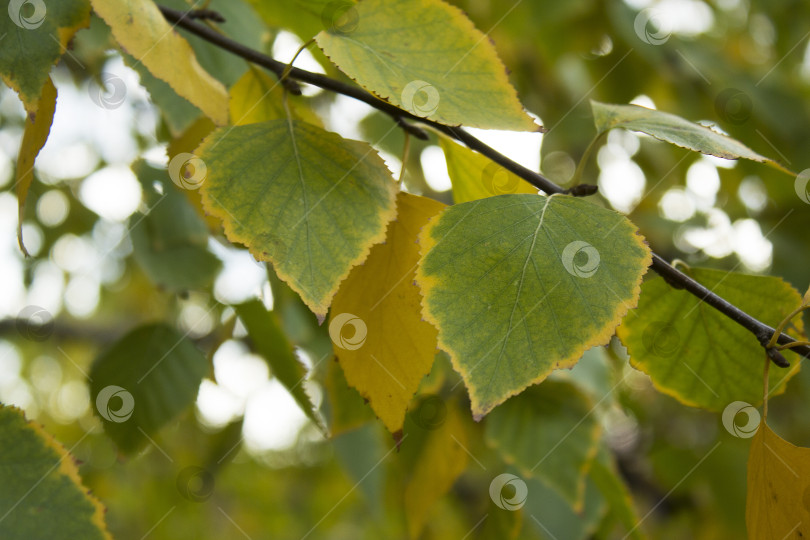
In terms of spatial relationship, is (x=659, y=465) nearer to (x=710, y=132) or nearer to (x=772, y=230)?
(x=772, y=230)

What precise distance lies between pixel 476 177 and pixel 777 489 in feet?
0.95

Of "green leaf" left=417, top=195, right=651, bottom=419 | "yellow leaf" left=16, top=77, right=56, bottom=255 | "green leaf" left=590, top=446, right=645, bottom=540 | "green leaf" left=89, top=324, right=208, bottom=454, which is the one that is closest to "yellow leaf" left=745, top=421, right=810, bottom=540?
"green leaf" left=417, top=195, right=651, bottom=419

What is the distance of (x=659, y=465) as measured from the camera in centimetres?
139

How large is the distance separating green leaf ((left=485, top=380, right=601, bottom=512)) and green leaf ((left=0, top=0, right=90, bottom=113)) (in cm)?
69

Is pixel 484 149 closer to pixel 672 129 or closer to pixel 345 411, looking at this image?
pixel 672 129

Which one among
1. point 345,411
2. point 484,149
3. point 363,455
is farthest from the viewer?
point 363,455

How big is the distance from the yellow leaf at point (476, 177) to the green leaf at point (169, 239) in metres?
0.51

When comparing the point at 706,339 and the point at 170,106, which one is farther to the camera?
the point at 170,106

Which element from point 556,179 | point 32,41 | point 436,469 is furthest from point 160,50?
point 556,179

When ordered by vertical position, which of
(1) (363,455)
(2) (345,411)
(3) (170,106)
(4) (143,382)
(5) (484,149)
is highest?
(5) (484,149)

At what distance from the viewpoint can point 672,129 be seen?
0.45m

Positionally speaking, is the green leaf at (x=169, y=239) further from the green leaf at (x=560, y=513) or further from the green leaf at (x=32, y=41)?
the green leaf at (x=560, y=513)

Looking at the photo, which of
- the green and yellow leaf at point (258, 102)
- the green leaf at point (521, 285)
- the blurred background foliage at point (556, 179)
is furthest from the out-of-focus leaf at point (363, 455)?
the green leaf at point (521, 285)

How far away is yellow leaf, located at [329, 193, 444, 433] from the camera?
438 millimetres
